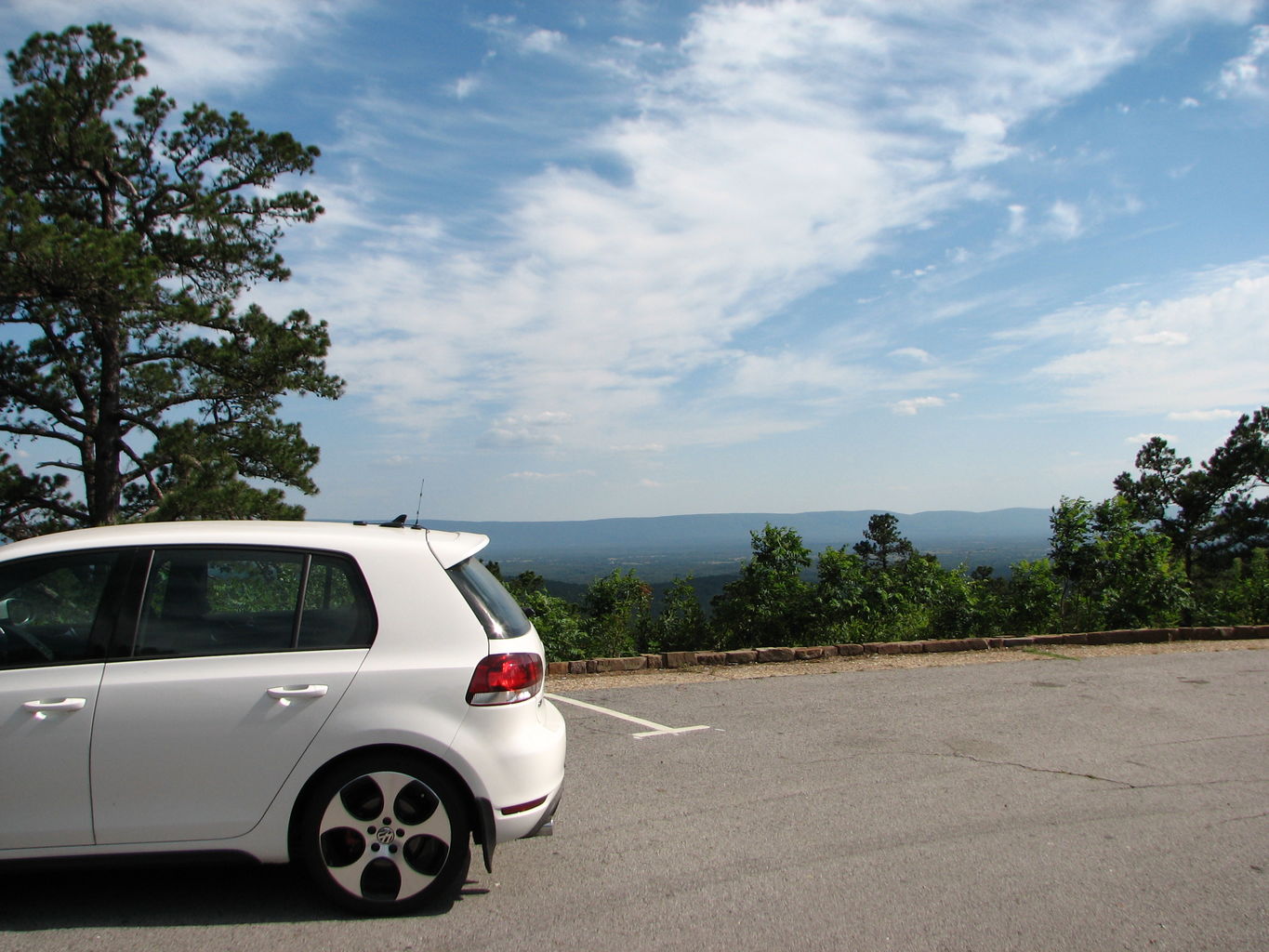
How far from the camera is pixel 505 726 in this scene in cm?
367

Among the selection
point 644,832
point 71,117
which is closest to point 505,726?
point 644,832

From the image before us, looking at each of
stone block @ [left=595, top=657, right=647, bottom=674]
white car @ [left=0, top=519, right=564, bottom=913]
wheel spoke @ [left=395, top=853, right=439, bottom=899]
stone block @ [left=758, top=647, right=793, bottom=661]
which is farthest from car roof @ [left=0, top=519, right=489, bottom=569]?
stone block @ [left=758, top=647, right=793, bottom=661]

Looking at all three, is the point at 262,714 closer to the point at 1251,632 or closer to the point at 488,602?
the point at 488,602

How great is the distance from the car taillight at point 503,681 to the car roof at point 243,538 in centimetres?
49

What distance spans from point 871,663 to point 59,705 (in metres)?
8.40

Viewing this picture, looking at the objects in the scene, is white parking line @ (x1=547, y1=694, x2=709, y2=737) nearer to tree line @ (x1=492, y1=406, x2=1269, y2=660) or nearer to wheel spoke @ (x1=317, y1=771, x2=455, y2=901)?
tree line @ (x1=492, y1=406, x2=1269, y2=660)

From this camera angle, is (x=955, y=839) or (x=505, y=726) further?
(x=955, y=839)

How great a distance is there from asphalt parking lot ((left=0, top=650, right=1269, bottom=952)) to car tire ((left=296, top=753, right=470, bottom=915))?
0.44 ft

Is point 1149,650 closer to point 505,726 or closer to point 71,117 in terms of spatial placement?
point 505,726

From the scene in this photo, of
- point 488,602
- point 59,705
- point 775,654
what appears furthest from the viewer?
point 775,654

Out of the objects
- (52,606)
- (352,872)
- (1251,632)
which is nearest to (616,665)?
(352,872)

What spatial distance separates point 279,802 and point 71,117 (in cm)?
2122

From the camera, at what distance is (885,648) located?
35.3 feet

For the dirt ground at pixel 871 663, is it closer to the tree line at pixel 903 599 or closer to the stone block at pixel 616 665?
the stone block at pixel 616 665
